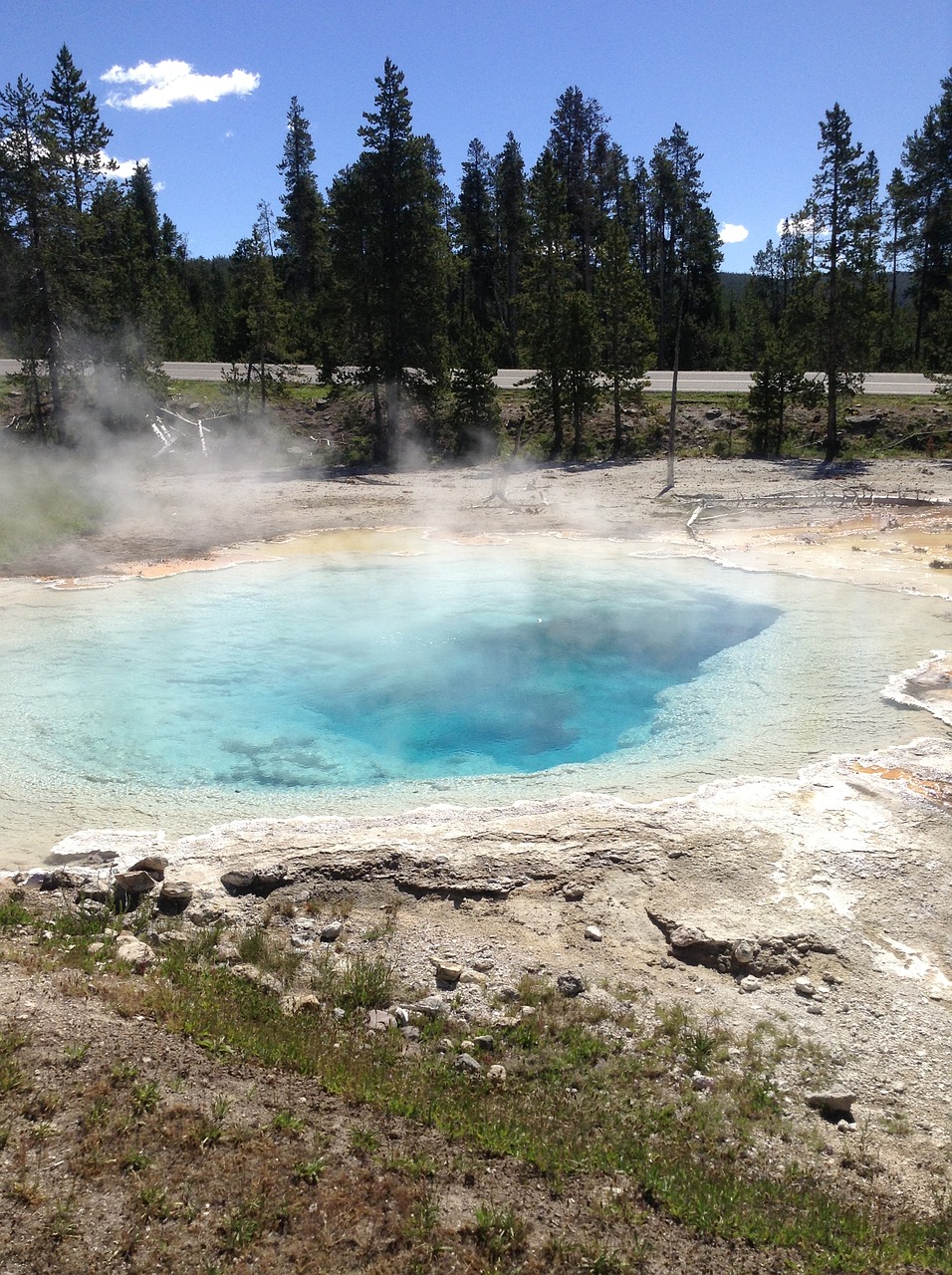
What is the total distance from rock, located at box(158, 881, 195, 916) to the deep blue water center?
2422 mm

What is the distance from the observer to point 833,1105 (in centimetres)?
489

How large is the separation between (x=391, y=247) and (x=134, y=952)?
2654 cm

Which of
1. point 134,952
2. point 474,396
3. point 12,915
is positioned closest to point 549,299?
point 474,396

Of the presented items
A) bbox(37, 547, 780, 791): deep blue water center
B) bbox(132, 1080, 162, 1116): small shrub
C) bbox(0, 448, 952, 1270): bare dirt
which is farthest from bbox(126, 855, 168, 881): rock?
bbox(132, 1080, 162, 1116): small shrub

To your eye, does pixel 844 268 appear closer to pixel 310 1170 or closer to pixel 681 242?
pixel 681 242

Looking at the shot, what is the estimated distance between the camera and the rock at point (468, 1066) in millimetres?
5004

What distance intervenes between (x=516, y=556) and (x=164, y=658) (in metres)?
8.02

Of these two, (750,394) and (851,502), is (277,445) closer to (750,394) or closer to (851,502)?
(750,394)

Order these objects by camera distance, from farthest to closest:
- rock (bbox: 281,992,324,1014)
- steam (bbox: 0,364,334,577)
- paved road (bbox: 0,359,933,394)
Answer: paved road (bbox: 0,359,933,394), steam (bbox: 0,364,334,577), rock (bbox: 281,992,324,1014)

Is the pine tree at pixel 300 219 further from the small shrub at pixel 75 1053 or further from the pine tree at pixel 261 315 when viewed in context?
the small shrub at pixel 75 1053

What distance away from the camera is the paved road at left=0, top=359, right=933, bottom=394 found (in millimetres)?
33303

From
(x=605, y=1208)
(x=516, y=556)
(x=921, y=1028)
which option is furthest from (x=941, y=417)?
(x=605, y=1208)

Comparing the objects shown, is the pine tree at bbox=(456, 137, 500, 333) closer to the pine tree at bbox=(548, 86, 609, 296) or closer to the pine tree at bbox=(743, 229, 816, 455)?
the pine tree at bbox=(548, 86, 609, 296)

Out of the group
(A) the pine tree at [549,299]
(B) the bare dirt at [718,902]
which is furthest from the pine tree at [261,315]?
(B) the bare dirt at [718,902]
